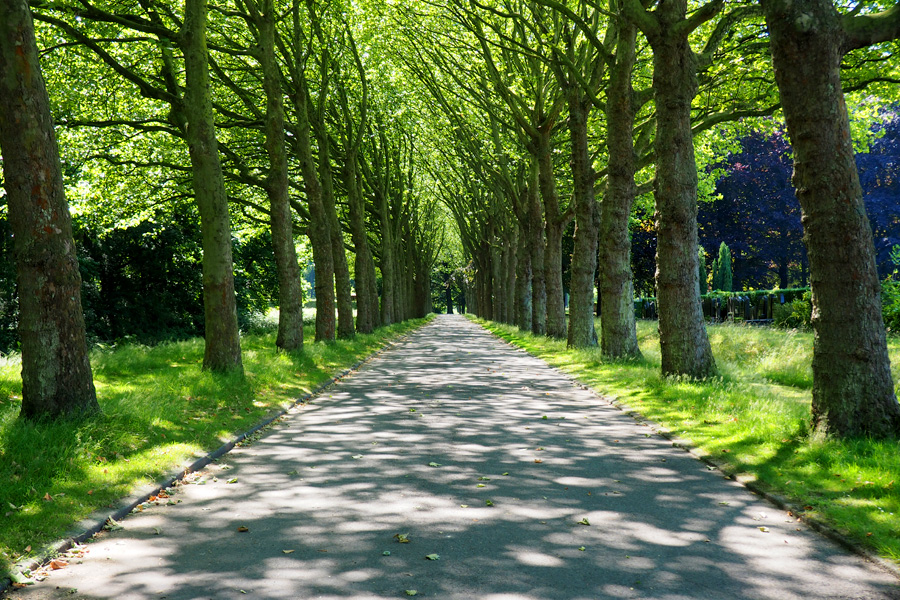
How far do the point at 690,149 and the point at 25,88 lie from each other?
9.36 m

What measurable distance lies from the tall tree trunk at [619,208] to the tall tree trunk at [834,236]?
26.7 feet

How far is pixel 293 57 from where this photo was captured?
2134 centimetres

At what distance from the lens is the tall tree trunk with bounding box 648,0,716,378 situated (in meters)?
11.9

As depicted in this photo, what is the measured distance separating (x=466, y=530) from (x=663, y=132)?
28.8 feet

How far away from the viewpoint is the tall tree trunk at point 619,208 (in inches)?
621

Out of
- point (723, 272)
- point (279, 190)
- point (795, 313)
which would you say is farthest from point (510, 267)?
point (279, 190)

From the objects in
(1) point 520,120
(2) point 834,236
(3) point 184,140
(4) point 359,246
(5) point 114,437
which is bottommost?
(5) point 114,437

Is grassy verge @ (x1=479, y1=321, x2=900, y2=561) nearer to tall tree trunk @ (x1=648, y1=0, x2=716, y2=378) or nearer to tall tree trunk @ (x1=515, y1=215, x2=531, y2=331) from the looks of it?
tall tree trunk @ (x1=648, y1=0, x2=716, y2=378)

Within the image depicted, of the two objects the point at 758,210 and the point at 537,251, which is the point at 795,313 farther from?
the point at 758,210

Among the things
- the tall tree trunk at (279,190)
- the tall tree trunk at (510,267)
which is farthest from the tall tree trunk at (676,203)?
the tall tree trunk at (510,267)

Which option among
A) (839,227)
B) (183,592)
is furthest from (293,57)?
(183,592)

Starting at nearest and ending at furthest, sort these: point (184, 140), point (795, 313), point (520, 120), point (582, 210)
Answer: point (582, 210) → point (184, 140) → point (520, 120) → point (795, 313)

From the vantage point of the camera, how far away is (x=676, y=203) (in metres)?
12.2

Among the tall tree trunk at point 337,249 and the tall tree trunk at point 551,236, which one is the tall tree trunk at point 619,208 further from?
the tall tree trunk at point 337,249
